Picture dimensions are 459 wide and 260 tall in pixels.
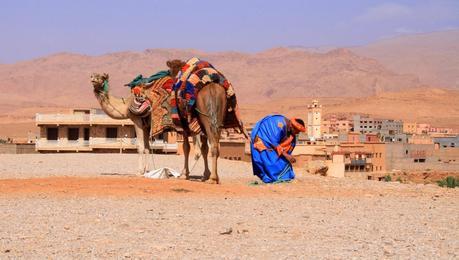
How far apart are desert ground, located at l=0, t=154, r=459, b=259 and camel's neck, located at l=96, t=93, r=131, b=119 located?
10.8 feet

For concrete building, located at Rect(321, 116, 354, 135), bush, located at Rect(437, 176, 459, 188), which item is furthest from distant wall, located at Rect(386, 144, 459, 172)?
concrete building, located at Rect(321, 116, 354, 135)

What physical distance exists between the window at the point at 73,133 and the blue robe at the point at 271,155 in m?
35.1

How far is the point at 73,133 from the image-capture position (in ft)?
173

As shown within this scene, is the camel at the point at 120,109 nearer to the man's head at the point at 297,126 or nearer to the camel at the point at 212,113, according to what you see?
the camel at the point at 212,113

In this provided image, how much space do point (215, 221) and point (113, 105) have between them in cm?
943

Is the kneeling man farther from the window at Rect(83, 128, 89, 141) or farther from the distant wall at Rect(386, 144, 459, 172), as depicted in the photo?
the distant wall at Rect(386, 144, 459, 172)

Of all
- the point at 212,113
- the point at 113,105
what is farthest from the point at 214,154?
the point at 113,105

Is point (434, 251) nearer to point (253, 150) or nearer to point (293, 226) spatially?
point (293, 226)

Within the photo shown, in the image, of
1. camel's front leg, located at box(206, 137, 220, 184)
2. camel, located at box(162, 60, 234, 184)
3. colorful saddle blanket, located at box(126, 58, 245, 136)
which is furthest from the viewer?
colorful saddle blanket, located at box(126, 58, 245, 136)

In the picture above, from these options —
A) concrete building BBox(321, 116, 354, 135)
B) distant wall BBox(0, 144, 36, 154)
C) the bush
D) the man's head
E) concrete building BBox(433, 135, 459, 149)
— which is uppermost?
concrete building BBox(321, 116, 354, 135)

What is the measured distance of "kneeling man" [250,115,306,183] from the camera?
61.3 ft

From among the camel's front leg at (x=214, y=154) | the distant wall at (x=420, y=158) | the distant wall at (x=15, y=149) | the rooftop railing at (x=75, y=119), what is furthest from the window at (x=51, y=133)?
the camel's front leg at (x=214, y=154)

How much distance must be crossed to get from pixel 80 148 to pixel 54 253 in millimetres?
42417

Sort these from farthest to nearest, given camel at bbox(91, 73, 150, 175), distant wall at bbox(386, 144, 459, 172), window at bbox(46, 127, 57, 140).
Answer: distant wall at bbox(386, 144, 459, 172), window at bbox(46, 127, 57, 140), camel at bbox(91, 73, 150, 175)
